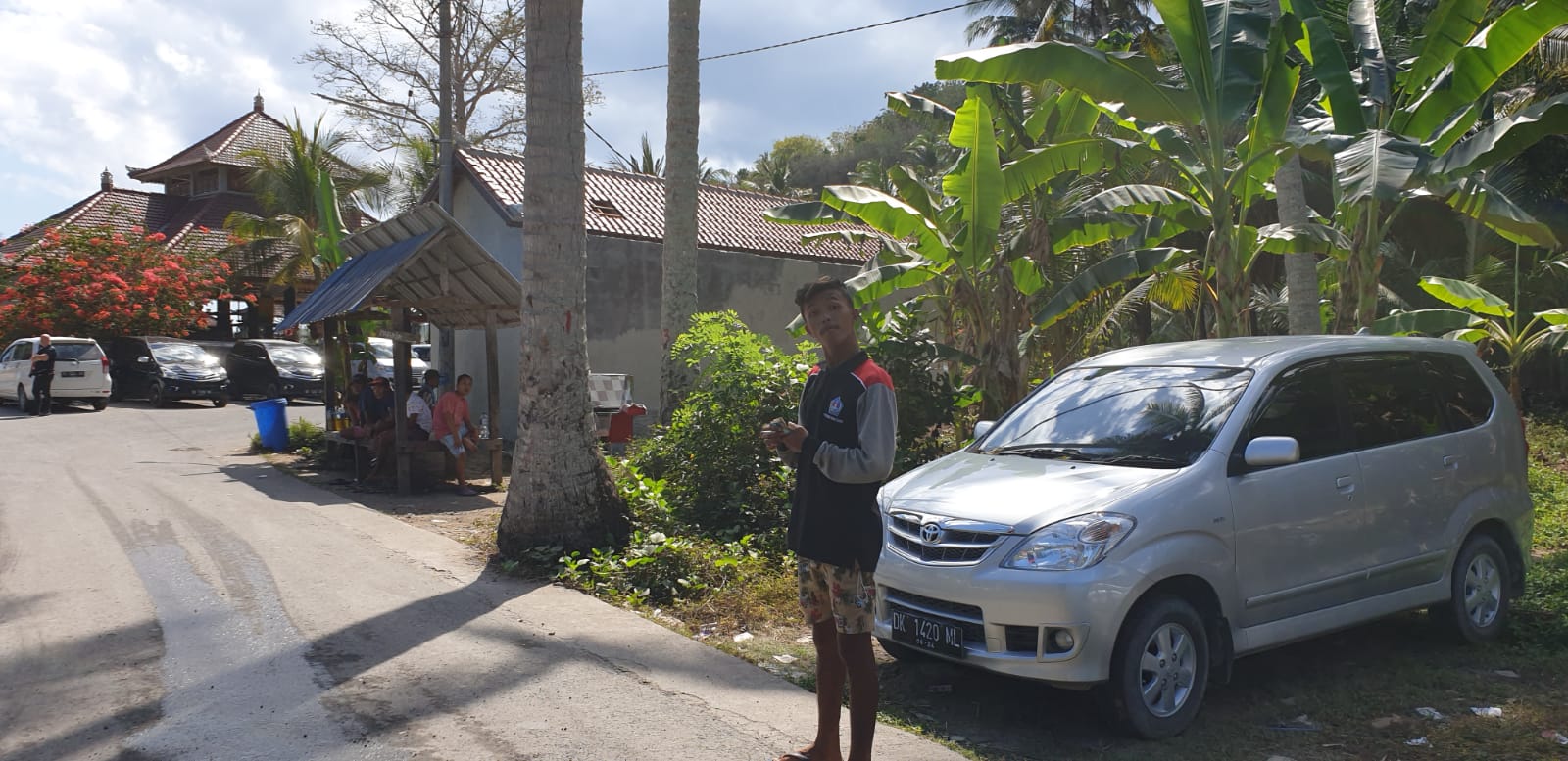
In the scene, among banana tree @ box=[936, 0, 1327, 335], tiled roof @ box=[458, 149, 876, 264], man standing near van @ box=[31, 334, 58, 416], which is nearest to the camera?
banana tree @ box=[936, 0, 1327, 335]

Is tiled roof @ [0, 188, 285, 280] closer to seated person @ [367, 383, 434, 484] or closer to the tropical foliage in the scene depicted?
the tropical foliage

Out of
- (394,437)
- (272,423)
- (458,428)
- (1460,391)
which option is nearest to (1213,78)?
(1460,391)

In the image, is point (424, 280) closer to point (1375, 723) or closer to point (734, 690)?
point (734, 690)

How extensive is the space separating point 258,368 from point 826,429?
25.7m

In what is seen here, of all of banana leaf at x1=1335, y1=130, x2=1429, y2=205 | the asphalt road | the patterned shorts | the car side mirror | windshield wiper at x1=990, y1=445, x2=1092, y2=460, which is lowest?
the asphalt road

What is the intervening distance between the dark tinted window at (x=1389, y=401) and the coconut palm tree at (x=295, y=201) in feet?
80.1

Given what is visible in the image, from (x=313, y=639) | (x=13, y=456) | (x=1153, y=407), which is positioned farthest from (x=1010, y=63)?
(x=13, y=456)

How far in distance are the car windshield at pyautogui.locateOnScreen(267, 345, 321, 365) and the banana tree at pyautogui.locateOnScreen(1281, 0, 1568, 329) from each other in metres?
23.3

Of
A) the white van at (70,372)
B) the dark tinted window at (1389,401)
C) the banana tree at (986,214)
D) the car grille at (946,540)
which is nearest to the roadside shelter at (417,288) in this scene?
the banana tree at (986,214)

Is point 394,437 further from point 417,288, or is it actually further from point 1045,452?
point 1045,452

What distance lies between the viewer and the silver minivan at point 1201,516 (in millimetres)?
4867

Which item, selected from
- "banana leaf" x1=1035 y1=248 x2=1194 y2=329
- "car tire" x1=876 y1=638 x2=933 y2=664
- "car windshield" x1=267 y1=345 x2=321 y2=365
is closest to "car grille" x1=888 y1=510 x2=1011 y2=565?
"car tire" x1=876 y1=638 x2=933 y2=664

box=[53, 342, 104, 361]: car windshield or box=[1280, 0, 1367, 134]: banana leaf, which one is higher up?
box=[1280, 0, 1367, 134]: banana leaf

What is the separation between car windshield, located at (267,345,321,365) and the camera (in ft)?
86.4
